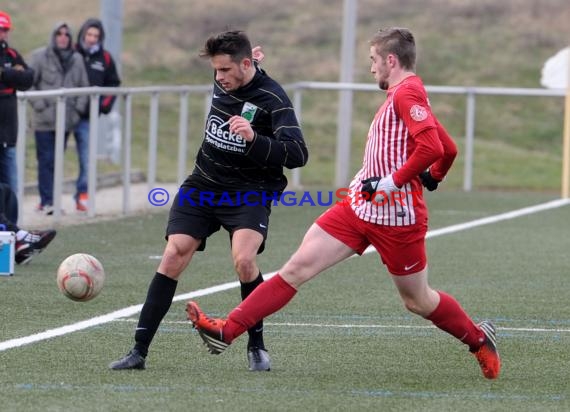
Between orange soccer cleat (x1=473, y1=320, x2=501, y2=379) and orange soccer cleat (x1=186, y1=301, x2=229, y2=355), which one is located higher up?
orange soccer cleat (x1=186, y1=301, x2=229, y2=355)

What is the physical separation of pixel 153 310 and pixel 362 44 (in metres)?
36.5

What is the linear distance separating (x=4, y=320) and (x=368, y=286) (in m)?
3.26

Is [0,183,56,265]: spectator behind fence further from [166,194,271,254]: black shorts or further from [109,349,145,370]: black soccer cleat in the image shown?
[109,349,145,370]: black soccer cleat

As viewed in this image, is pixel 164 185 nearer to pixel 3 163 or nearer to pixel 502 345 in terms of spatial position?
pixel 3 163

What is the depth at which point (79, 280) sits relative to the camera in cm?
837

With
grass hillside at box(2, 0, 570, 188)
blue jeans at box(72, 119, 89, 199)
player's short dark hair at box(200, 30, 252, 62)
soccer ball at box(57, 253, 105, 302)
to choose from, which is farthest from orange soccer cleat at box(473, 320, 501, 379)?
grass hillside at box(2, 0, 570, 188)

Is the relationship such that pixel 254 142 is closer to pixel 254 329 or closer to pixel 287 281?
pixel 287 281

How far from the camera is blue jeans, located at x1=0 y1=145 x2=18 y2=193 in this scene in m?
14.3

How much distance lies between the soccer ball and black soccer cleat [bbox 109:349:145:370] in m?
0.77

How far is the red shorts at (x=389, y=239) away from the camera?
24.8ft

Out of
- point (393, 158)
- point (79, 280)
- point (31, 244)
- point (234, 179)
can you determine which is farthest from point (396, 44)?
point (31, 244)

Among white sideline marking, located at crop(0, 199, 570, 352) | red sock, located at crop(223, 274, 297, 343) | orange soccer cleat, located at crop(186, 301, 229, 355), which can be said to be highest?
red sock, located at crop(223, 274, 297, 343)

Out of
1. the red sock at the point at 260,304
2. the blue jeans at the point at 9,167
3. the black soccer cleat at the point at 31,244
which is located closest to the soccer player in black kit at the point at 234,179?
the red sock at the point at 260,304

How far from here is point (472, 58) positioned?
43281 mm
